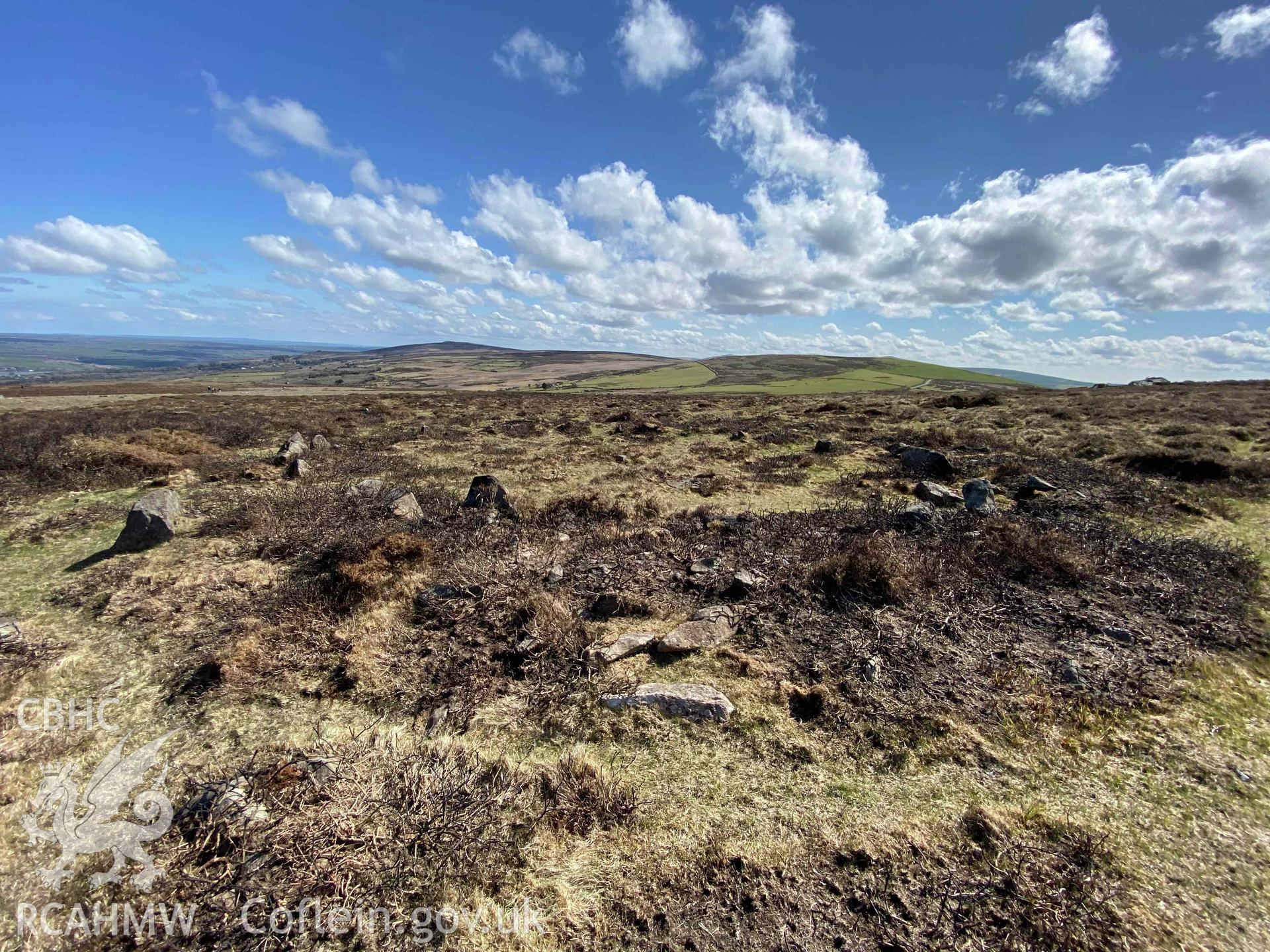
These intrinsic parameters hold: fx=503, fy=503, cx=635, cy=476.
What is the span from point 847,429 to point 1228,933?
2549 cm

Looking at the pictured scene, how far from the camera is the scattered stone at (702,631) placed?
6.75m

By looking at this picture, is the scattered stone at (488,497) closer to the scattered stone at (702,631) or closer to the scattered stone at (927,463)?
the scattered stone at (702,631)

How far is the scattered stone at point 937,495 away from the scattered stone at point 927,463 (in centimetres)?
355

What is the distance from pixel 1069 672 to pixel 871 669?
95.4 inches

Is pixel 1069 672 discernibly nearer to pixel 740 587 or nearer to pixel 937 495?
pixel 740 587

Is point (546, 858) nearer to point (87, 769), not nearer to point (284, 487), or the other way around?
point (87, 769)

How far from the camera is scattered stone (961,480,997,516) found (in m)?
11.9

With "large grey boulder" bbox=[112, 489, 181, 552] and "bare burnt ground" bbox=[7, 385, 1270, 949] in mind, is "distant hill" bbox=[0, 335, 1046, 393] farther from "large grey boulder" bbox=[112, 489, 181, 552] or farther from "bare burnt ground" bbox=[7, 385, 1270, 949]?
"large grey boulder" bbox=[112, 489, 181, 552]

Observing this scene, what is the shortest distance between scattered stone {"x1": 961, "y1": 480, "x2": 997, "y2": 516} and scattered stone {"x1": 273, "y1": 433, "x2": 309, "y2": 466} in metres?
21.0

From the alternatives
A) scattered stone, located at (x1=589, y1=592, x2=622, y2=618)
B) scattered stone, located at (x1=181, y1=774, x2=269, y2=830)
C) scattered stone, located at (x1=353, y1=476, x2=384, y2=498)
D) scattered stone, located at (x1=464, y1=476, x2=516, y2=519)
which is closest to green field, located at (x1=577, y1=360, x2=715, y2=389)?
scattered stone, located at (x1=353, y1=476, x2=384, y2=498)

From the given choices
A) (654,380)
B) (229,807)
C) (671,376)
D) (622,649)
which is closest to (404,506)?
(622,649)

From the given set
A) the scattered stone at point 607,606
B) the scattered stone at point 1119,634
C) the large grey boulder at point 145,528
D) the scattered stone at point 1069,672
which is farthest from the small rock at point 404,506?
the scattered stone at point 1119,634

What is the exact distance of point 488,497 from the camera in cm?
1260

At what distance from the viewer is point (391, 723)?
5.52 meters
